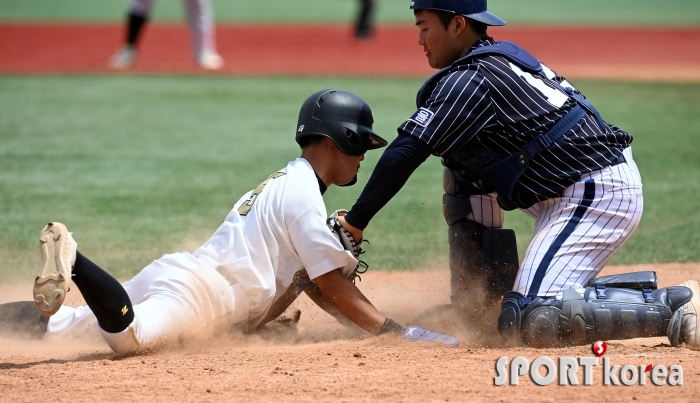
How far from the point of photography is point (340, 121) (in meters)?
4.35

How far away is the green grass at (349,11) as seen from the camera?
28550 mm

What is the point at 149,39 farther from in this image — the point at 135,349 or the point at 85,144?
the point at 135,349

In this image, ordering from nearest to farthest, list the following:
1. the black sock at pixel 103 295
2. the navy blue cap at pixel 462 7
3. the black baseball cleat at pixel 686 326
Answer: the black sock at pixel 103 295, the black baseball cleat at pixel 686 326, the navy blue cap at pixel 462 7

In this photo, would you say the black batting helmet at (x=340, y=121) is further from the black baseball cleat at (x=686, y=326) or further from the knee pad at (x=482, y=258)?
the black baseball cleat at (x=686, y=326)

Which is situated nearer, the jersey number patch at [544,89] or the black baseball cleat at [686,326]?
the black baseball cleat at [686,326]

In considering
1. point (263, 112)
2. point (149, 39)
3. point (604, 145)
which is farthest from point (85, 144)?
point (149, 39)

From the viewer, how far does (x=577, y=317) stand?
13.2 ft

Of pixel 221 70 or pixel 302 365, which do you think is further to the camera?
pixel 221 70

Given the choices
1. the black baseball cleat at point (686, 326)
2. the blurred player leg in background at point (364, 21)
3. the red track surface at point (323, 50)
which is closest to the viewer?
the black baseball cleat at point (686, 326)

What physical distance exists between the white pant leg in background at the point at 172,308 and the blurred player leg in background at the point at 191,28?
1186 cm

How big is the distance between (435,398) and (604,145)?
1759 mm

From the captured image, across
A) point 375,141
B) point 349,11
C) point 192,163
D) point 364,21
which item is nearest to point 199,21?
point 192,163

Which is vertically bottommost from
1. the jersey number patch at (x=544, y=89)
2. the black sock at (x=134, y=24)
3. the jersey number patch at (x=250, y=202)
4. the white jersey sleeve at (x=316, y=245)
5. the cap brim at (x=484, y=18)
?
the white jersey sleeve at (x=316, y=245)

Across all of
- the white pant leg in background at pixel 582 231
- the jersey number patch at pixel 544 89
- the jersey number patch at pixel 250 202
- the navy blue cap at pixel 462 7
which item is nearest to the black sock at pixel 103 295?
the jersey number patch at pixel 250 202
